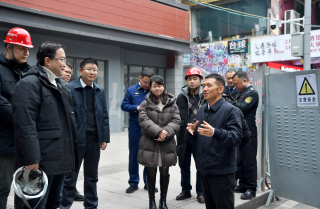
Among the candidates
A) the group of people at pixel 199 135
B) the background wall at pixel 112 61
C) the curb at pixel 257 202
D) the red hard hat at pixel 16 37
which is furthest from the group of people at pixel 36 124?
the background wall at pixel 112 61

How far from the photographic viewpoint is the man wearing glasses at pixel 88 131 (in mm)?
4160

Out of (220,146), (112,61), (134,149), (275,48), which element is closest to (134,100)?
(134,149)

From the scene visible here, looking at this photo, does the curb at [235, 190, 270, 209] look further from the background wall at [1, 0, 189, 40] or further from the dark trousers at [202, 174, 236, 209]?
the background wall at [1, 0, 189, 40]

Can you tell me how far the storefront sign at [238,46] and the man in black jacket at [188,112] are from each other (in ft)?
49.4

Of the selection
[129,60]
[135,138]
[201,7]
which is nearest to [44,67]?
[135,138]

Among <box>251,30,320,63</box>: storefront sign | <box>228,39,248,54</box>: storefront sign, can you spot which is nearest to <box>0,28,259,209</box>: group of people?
<box>251,30,320,63</box>: storefront sign

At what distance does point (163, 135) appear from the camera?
4160mm

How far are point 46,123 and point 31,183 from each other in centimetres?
54

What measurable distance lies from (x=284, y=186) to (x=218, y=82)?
2510 millimetres

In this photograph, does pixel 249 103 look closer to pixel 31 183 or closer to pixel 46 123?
pixel 46 123

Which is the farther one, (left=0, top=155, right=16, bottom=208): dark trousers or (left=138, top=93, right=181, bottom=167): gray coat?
(left=138, top=93, right=181, bottom=167): gray coat

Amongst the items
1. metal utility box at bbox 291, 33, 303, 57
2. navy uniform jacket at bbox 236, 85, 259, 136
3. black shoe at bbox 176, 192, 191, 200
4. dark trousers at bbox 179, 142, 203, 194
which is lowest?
black shoe at bbox 176, 192, 191, 200

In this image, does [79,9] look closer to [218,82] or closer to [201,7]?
[218,82]

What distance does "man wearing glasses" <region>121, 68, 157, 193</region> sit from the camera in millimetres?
5328
